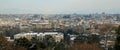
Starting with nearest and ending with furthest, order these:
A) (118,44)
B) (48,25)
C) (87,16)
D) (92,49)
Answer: (118,44)
(92,49)
(48,25)
(87,16)

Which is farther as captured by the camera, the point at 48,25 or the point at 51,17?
the point at 51,17

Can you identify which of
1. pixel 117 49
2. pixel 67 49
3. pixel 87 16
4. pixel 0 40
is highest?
pixel 0 40

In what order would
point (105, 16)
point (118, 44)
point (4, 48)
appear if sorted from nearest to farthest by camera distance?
1. point (4, 48)
2. point (118, 44)
3. point (105, 16)

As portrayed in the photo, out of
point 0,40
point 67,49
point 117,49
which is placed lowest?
point 67,49

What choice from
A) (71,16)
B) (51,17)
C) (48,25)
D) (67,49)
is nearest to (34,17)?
(51,17)

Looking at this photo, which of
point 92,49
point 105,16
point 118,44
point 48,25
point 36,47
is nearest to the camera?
point 118,44

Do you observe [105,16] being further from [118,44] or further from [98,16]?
[118,44]

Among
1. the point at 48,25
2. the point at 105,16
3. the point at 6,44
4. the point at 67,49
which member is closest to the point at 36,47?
the point at 67,49

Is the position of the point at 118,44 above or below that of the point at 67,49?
above

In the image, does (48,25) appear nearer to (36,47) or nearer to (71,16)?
(71,16)
